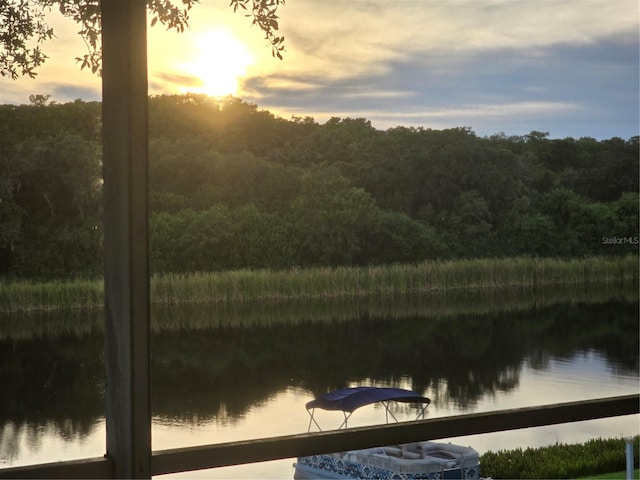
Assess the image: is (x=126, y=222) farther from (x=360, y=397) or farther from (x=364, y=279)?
(x=364, y=279)

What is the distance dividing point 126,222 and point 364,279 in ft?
30.7

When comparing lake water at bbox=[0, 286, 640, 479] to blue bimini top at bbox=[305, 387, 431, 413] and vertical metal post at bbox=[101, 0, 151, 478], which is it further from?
vertical metal post at bbox=[101, 0, 151, 478]

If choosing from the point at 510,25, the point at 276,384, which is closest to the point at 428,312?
the point at 276,384

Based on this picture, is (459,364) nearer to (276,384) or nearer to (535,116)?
(276,384)

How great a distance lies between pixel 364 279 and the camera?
1018 centimetres

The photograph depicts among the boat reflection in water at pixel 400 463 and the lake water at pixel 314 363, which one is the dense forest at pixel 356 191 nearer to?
the lake water at pixel 314 363

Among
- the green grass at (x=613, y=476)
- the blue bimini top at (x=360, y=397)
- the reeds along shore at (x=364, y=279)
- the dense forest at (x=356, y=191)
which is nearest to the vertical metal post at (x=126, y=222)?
the green grass at (x=613, y=476)

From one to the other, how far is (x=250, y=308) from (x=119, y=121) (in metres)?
8.55

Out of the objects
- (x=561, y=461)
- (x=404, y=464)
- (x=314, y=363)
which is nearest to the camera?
(x=404, y=464)
